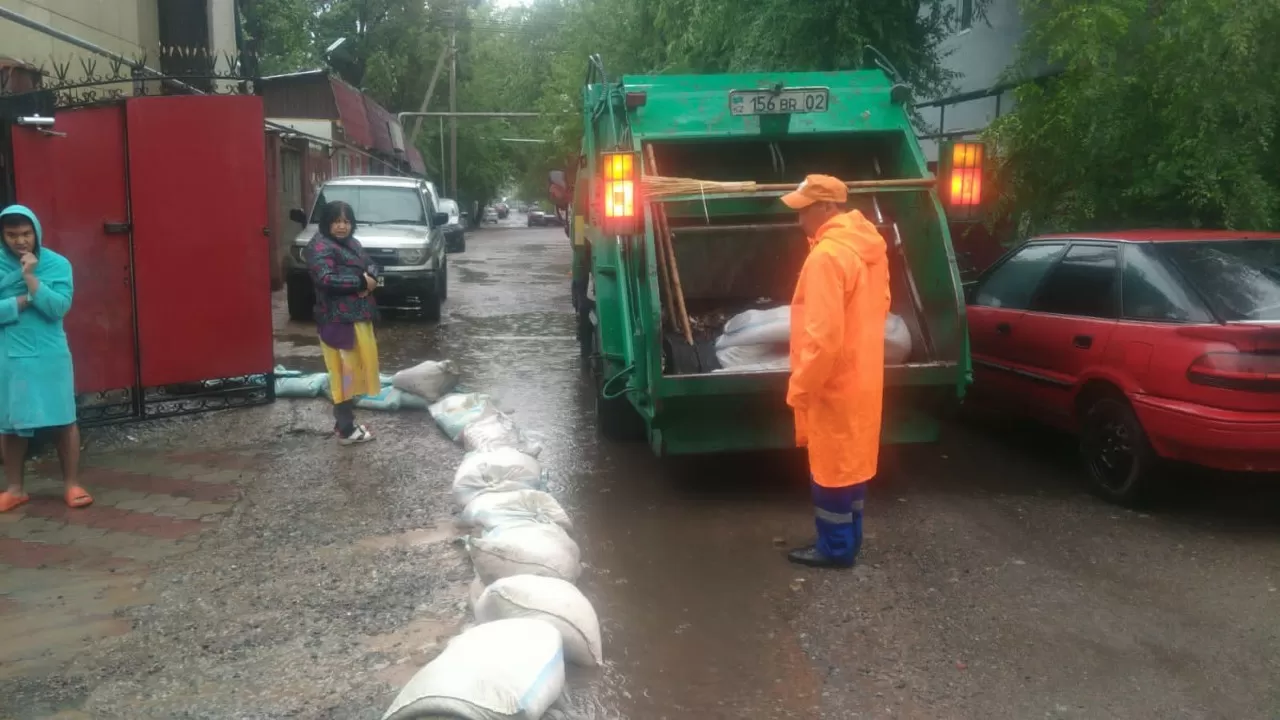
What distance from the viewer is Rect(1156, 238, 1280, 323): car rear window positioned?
5.65 m

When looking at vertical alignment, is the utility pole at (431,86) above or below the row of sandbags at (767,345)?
above

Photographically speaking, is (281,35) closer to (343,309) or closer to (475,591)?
(343,309)

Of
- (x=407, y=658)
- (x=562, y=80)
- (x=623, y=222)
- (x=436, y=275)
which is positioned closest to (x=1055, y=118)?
(x=623, y=222)

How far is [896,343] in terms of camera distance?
20.2 feet

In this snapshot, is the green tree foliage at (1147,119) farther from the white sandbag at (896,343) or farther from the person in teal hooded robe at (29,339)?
the person in teal hooded robe at (29,339)

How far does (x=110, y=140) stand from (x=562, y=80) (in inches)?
1079

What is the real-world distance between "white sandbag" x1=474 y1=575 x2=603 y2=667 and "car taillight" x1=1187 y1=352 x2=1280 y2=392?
3.33 meters

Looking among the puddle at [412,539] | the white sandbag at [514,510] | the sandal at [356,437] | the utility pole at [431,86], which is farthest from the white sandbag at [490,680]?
the utility pole at [431,86]

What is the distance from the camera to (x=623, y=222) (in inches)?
241

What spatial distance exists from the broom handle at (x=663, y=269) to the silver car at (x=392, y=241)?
7.11m

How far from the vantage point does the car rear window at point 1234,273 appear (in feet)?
18.5

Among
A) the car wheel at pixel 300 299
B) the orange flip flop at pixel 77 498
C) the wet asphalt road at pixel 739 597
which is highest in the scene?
the car wheel at pixel 300 299

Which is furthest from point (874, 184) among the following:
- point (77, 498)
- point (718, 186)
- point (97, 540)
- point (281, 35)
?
point (281, 35)

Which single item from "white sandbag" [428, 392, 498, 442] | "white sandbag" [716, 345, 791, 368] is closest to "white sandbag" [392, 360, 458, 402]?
"white sandbag" [428, 392, 498, 442]
